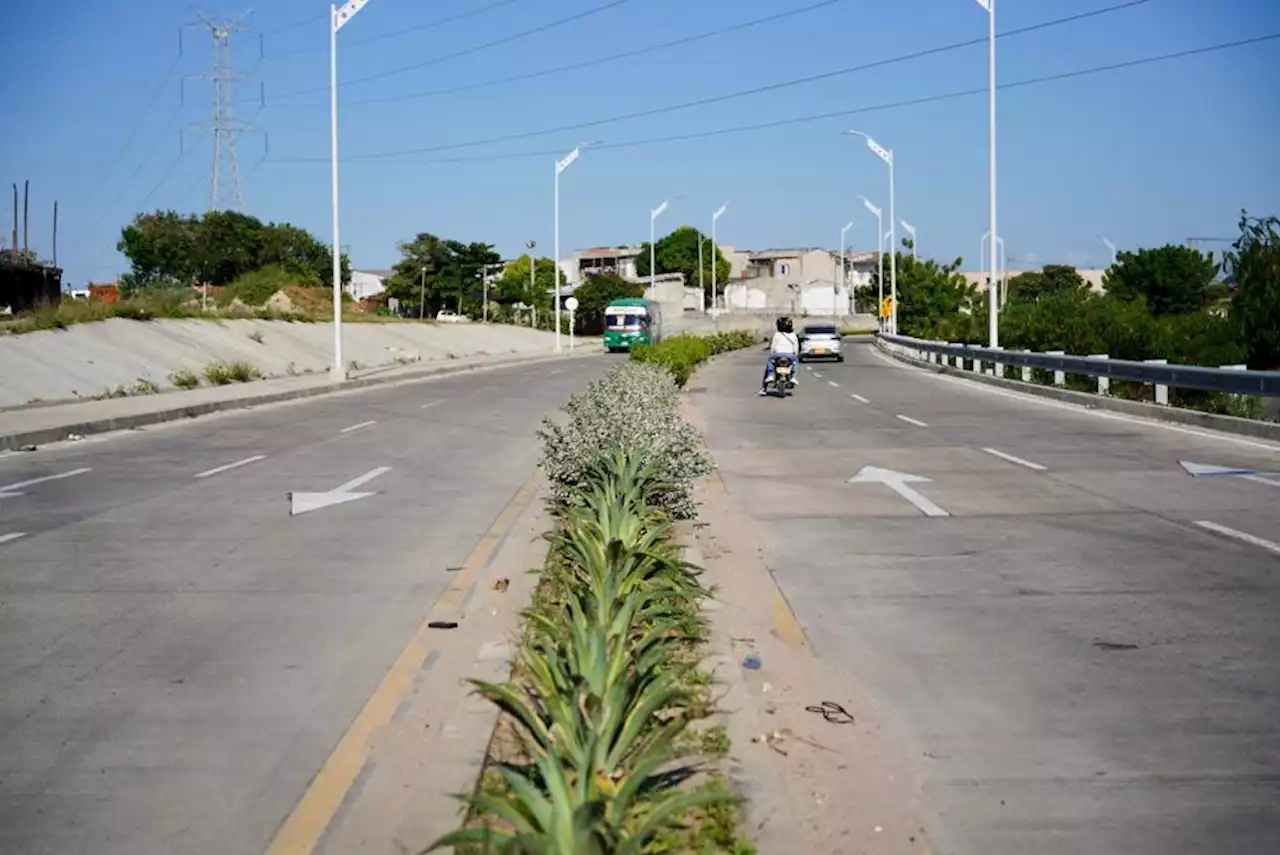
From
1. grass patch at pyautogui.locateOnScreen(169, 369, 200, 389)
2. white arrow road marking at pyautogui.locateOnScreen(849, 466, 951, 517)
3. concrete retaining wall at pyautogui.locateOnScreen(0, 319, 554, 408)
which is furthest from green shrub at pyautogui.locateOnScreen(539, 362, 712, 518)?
grass patch at pyautogui.locateOnScreen(169, 369, 200, 389)

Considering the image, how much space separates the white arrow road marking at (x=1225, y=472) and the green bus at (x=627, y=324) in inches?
2331

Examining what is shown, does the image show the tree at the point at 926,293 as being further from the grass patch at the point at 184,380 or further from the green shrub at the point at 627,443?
the green shrub at the point at 627,443

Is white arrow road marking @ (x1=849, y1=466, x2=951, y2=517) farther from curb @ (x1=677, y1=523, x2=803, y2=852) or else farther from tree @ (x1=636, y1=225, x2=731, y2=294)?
tree @ (x1=636, y1=225, x2=731, y2=294)

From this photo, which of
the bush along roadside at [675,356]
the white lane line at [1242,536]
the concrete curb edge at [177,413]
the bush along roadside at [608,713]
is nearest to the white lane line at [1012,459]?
the white lane line at [1242,536]

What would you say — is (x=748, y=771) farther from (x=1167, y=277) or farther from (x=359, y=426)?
(x=1167, y=277)

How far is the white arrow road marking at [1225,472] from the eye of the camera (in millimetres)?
15070

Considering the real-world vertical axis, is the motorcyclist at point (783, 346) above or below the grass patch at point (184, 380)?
above

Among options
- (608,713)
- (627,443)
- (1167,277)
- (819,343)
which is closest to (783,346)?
(627,443)

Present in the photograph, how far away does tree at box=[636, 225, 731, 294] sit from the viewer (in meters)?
167

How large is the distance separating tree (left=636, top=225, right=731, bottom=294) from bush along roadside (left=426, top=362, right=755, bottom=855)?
156 metres

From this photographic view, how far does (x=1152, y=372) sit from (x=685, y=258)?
152760mm

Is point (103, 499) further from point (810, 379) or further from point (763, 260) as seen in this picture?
point (763, 260)

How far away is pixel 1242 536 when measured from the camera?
36.9ft

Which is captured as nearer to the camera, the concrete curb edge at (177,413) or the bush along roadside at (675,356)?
the concrete curb edge at (177,413)
